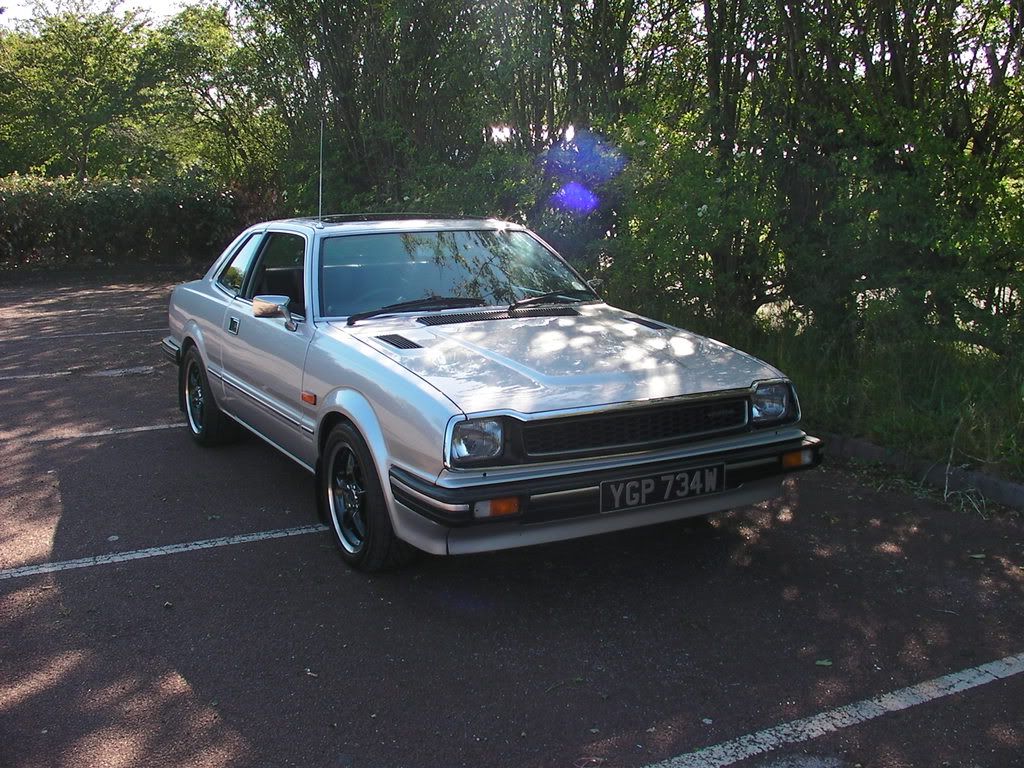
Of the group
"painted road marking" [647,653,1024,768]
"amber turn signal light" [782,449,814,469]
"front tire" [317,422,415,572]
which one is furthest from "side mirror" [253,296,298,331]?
"painted road marking" [647,653,1024,768]

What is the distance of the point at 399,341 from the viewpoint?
4.43 m

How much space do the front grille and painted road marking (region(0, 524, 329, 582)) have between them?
4.99ft

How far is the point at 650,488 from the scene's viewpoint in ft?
12.6

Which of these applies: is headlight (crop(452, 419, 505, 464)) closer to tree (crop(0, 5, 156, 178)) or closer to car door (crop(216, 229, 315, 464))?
car door (crop(216, 229, 315, 464))

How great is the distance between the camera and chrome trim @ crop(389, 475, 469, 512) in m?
3.59

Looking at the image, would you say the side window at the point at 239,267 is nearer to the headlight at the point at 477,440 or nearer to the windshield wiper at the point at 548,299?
the windshield wiper at the point at 548,299

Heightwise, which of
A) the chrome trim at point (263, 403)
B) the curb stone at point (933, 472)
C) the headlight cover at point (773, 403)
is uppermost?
the headlight cover at point (773, 403)

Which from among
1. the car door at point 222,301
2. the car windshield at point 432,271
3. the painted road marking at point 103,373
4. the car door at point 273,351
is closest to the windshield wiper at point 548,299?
the car windshield at point 432,271

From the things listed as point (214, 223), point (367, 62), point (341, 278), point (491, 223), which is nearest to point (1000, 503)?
point (491, 223)

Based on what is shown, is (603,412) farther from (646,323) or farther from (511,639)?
(646,323)

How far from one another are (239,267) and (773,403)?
3586 millimetres

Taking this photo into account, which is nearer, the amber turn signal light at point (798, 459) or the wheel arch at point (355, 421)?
the wheel arch at point (355, 421)

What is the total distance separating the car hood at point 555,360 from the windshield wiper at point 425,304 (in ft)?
0.29

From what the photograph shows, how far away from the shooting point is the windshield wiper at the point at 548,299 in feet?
16.9
